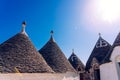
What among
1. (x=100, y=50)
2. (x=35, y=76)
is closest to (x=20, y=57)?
(x=35, y=76)

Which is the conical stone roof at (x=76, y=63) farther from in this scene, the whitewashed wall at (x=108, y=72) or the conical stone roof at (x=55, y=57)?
the whitewashed wall at (x=108, y=72)

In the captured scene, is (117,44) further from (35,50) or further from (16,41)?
(16,41)

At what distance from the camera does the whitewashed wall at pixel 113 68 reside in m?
13.7

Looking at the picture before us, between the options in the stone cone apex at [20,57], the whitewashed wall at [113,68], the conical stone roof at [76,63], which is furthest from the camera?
the conical stone roof at [76,63]

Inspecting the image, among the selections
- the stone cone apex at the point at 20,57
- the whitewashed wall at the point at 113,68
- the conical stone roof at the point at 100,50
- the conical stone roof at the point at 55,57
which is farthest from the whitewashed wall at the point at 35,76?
the conical stone roof at the point at 100,50

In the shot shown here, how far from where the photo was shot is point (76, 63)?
1992cm

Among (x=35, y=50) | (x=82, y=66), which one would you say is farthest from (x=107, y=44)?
(x=35, y=50)

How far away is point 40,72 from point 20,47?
Result: 8.67 ft

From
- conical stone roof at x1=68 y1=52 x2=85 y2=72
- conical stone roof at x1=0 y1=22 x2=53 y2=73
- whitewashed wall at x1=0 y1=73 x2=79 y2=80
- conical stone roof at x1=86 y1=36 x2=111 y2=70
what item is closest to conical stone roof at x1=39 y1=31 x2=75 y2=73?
whitewashed wall at x1=0 y1=73 x2=79 y2=80

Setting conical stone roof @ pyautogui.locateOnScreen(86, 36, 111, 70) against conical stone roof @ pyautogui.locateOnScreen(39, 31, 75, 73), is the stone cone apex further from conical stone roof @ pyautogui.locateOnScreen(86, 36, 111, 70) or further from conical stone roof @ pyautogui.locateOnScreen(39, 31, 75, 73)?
conical stone roof @ pyautogui.locateOnScreen(86, 36, 111, 70)

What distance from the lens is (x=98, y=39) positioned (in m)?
19.2

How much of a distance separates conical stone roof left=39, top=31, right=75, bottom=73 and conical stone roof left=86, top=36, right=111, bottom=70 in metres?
2.58

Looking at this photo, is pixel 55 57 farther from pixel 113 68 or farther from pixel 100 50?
pixel 113 68

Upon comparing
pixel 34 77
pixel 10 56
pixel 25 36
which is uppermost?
pixel 25 36
